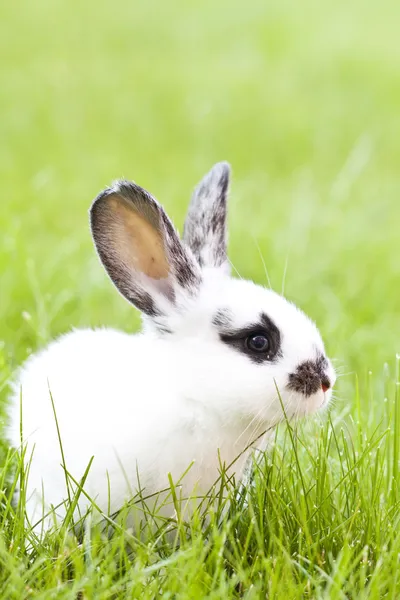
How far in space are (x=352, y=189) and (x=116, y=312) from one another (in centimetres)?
320

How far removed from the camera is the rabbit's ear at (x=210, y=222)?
3188mm

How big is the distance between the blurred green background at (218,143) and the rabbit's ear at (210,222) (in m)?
0.93

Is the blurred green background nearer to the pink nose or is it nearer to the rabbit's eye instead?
the pink nose

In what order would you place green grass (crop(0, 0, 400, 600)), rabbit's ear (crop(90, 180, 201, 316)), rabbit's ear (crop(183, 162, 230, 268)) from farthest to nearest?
rabbit's ear (crop(183, 162, 230, 268))
rabbit's ear (crop(90, 180, 201, 316))
green grass (crop(0, 0, 400, 600))

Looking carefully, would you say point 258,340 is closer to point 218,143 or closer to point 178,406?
point 178,406

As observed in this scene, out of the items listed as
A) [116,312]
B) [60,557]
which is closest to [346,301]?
[116,312]

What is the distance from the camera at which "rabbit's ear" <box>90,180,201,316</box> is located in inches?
111

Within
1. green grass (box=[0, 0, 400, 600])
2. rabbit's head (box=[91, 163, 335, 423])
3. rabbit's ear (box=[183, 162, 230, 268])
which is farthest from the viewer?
rabbit's ear (box=[183, 162, 230, 268])

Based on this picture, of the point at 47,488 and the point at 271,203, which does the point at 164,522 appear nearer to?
the point at 47,488

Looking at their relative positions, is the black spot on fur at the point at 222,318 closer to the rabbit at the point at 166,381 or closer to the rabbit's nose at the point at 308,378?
the rabbit at the point at 166,381

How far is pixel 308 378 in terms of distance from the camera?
2668 mm

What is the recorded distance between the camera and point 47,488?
283cm

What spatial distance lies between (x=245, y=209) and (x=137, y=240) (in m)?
3.60

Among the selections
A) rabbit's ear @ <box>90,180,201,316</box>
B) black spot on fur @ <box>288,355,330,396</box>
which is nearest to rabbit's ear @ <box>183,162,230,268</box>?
rabbit's ear @ <box>90,180,201,316</box>
